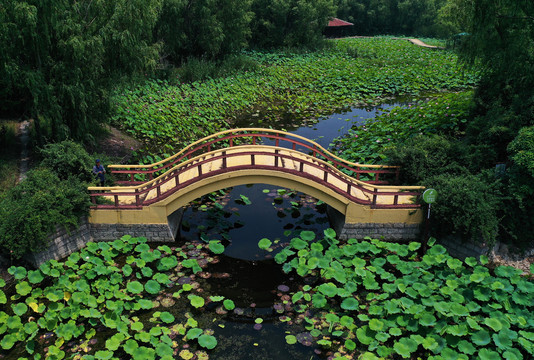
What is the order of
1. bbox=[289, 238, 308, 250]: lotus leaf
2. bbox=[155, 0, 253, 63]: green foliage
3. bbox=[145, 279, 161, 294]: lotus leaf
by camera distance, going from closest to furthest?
bbox=[145, 279, 161, 294]: lotus leaf
bbox=[289, 238, 308, 250]: lotus leaf
bbox=[155, 0, 253, 63]: green foliage

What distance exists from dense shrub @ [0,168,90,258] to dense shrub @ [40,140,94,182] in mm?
538

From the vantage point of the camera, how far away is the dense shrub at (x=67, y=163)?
36.7 ft

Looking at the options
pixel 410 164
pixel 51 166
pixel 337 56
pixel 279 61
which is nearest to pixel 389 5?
pixel 337 56

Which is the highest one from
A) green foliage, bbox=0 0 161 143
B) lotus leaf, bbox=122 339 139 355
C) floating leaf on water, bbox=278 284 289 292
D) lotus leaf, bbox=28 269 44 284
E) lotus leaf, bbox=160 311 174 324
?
green foliage, bbox=0 0 161 143

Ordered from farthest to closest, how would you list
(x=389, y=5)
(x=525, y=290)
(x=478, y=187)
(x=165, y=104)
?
(x=389, y=5) < (x=165, y=104) < (x=478, y=187) < (x=525, y=290)

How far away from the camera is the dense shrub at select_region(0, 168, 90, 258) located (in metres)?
9.00

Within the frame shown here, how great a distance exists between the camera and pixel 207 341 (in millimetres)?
7586

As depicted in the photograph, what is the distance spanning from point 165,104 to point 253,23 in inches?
736

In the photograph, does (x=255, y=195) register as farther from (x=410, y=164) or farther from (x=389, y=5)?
(x=389, y=5)

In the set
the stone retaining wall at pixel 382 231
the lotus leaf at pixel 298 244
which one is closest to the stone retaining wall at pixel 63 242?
the lotus leaf at pixel 298 244

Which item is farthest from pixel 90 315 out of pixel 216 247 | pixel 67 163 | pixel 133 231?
pixel 67 163

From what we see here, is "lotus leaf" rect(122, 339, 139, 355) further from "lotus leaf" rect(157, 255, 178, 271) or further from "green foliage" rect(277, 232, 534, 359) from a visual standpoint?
"green foliage" rect(277, 232, 534, 359)

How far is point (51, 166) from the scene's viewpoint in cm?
1121

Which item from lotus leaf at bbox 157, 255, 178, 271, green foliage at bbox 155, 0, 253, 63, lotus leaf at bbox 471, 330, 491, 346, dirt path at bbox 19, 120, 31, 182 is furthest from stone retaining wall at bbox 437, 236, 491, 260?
green foliage at bbox 155, 0, 253, 63
